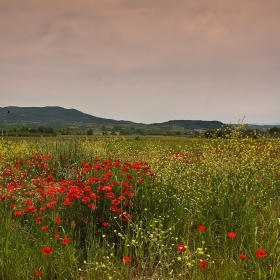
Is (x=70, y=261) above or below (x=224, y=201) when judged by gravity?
below

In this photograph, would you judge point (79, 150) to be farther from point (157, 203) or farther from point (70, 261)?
point (70, 261)

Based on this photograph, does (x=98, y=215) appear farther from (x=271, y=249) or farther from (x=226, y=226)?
(x=271, y=249)

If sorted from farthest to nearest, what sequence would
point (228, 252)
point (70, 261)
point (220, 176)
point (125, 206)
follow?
point (220, 176)
point (125, 206)
point (228, 252)
point (70, 261)

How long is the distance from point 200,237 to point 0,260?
2493 mm

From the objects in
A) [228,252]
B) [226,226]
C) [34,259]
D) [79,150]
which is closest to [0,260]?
[34,259]

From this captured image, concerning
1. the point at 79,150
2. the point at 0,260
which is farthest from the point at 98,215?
the point at 79,150

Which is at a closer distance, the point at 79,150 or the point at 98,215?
the point at 98,215

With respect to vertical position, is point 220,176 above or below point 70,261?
above

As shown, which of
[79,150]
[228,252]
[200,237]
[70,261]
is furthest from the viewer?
[79,150]

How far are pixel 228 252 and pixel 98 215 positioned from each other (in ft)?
5.91

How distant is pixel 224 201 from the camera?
4.36m

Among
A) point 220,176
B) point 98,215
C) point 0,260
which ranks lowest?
point 0,260

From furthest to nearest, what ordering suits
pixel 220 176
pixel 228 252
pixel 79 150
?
pixel 79 150
pixel 220 176
pixel 228 252

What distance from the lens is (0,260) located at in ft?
10.5
